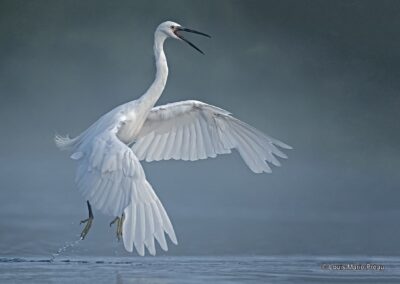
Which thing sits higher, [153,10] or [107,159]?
[153,10]

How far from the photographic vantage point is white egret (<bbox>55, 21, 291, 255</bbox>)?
13.9 feet

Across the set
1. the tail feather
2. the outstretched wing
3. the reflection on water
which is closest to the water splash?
the reflection on water

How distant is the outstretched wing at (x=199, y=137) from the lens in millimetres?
5262

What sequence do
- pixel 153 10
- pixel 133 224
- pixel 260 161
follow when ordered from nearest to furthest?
1. pixel 133 224
2. pixel 260 161
3. pixel 153 10

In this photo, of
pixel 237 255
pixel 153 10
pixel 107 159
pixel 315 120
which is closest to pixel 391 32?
pixel 315 120

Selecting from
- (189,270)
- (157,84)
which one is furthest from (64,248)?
(157,84)

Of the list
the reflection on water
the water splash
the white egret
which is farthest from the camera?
the water splash

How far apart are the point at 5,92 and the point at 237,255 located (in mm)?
2312

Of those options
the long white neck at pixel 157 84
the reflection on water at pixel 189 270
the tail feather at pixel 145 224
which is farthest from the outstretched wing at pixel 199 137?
the tail feather at pixel 145 224

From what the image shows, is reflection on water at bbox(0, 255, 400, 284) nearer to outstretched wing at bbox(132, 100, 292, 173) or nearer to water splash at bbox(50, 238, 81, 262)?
water splash at bbox(50, 238, 81, 262)

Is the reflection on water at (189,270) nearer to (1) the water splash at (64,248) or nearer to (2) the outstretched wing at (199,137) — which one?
(1) the water splash at (64,248)

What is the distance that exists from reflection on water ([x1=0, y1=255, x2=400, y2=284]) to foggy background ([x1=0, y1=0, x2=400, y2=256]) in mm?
178

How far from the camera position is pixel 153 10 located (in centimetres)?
711

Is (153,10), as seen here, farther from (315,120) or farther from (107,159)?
(107,159)
